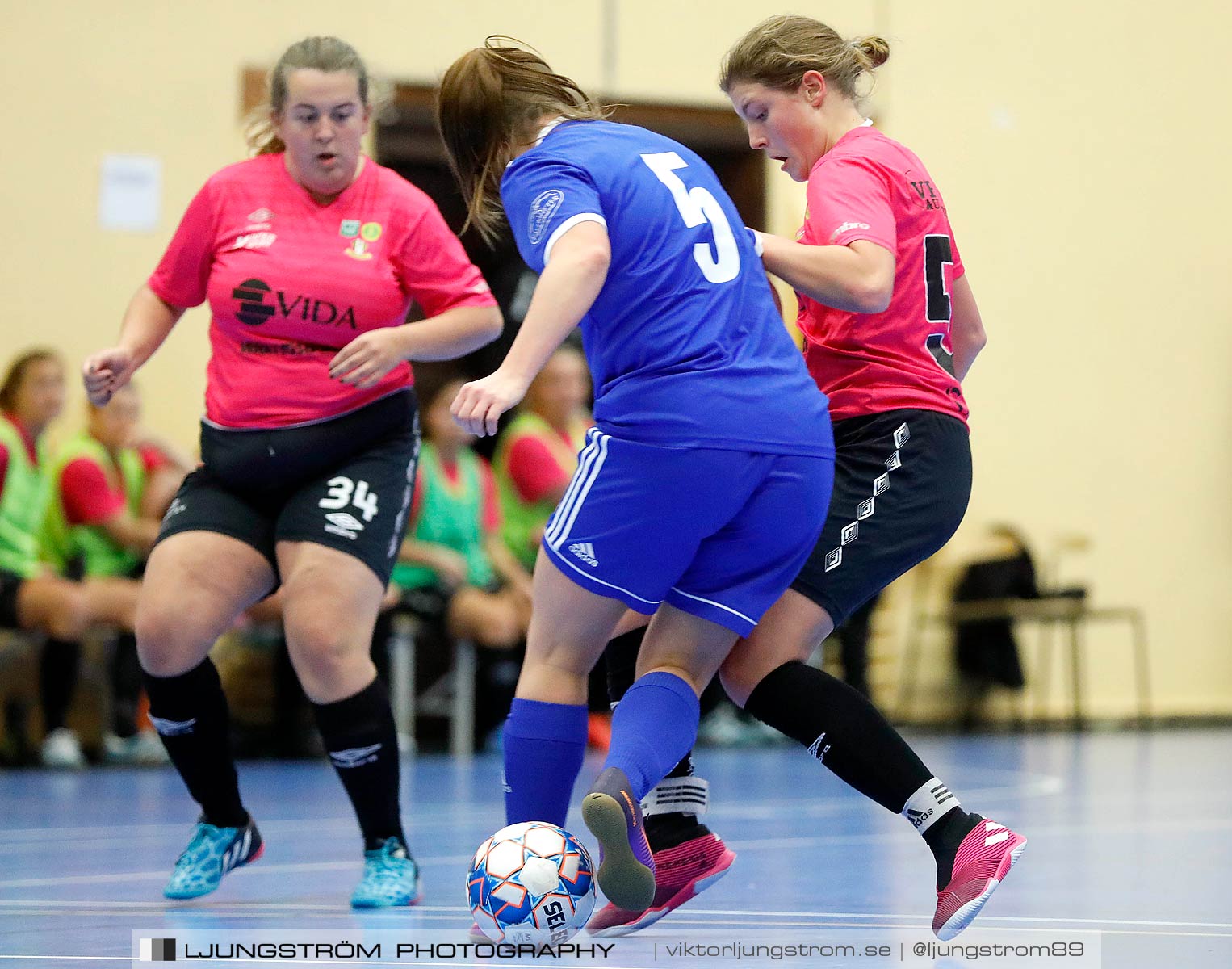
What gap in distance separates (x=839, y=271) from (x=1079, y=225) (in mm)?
8336

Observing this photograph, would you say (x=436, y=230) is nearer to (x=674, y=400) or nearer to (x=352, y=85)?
(x=352, y=85)

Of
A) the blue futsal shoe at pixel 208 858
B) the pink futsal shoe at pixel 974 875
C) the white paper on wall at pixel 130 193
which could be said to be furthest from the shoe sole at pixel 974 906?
the white paper on wall at pixel 130 193

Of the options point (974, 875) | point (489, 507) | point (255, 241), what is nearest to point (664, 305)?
point (974, 875)

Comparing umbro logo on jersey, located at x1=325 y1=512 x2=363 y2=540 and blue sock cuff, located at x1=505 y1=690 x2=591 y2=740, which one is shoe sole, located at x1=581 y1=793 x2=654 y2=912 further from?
umbro logo on jersey, located at x1=325 y1=512 x2=363 y2=540

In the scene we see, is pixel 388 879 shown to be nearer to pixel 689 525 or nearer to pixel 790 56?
pixel 689 525

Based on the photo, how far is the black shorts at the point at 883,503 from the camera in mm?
2672

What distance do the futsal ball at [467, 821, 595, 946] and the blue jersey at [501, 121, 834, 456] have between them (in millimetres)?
628

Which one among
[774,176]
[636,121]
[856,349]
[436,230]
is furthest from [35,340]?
[856,349]

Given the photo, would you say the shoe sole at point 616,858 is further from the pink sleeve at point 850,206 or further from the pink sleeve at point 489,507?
the pink sleeve at point 489,507

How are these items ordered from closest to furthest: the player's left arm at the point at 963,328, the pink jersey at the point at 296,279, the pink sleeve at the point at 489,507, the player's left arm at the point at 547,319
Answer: the player's left arm at the point at 547,319 < the player's left arm at the point at 963,328 < the pink jersey at the point at 296,279 < the pink sleeve at the point at 489,507

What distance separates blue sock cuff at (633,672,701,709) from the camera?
250 centimetres

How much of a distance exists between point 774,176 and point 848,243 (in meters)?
7.18

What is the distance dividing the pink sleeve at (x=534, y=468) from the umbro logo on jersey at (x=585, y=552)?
5.07 metres

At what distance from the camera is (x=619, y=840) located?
7.26 feet
